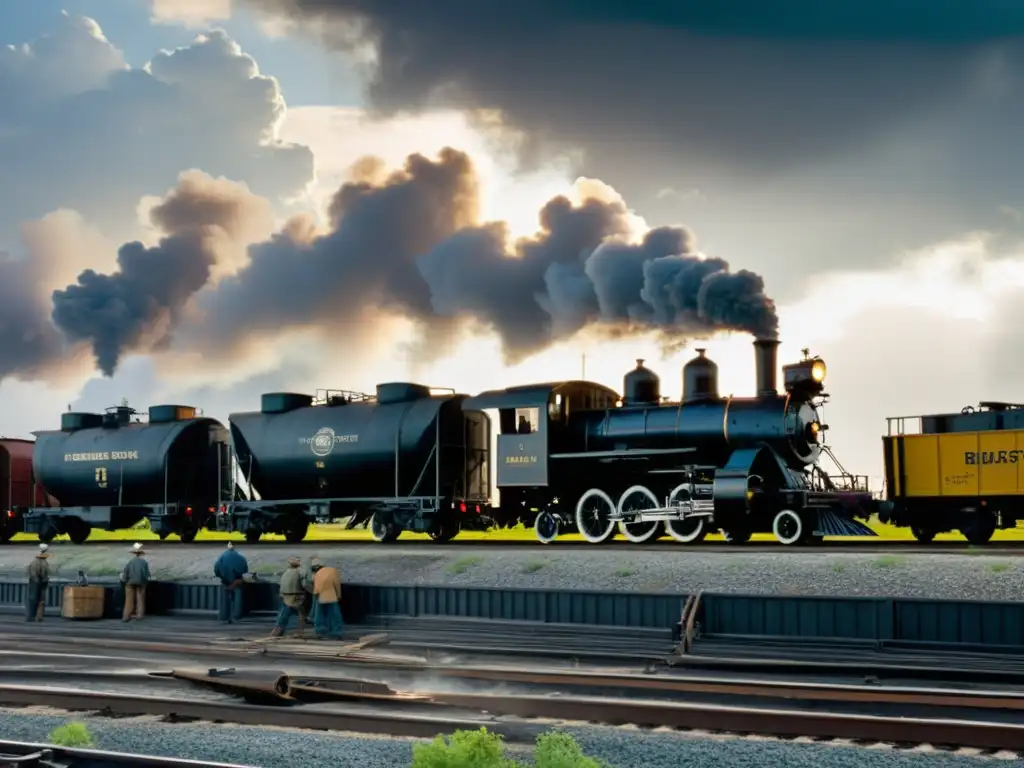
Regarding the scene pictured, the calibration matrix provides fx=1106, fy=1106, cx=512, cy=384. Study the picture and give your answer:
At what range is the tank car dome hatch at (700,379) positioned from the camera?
2384 centimetres

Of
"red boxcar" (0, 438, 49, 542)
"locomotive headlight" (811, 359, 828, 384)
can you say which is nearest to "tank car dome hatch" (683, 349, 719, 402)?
"locomotive headlight" (811, 359, 828, 384)

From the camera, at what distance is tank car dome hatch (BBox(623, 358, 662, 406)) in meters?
25.0

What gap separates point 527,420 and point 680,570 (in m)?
7.97

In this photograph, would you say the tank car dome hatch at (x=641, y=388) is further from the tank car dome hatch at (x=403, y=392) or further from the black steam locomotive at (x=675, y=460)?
the tank car dome hatch at (x=403, y=392)

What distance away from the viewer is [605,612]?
1683cm

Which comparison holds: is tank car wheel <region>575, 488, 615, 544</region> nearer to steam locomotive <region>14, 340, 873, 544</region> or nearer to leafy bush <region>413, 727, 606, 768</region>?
steam locomotive <region>14, 340, 873, 544</region>

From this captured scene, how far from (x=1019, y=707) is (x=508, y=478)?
15654 millimetres

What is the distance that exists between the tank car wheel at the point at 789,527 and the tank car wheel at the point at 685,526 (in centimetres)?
150

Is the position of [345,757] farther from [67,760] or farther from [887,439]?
[887,439]

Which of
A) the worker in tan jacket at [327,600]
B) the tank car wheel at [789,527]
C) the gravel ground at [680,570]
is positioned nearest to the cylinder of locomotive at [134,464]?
the gravel ground at [680,570]

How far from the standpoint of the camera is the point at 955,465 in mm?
24203

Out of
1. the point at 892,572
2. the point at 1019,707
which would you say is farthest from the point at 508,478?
the point at 1019,707

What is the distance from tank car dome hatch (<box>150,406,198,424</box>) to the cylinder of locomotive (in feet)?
1.13

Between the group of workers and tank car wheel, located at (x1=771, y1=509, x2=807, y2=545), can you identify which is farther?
tank car wheel, located at (x1=771, y1=509, x2=807, y2=545)
